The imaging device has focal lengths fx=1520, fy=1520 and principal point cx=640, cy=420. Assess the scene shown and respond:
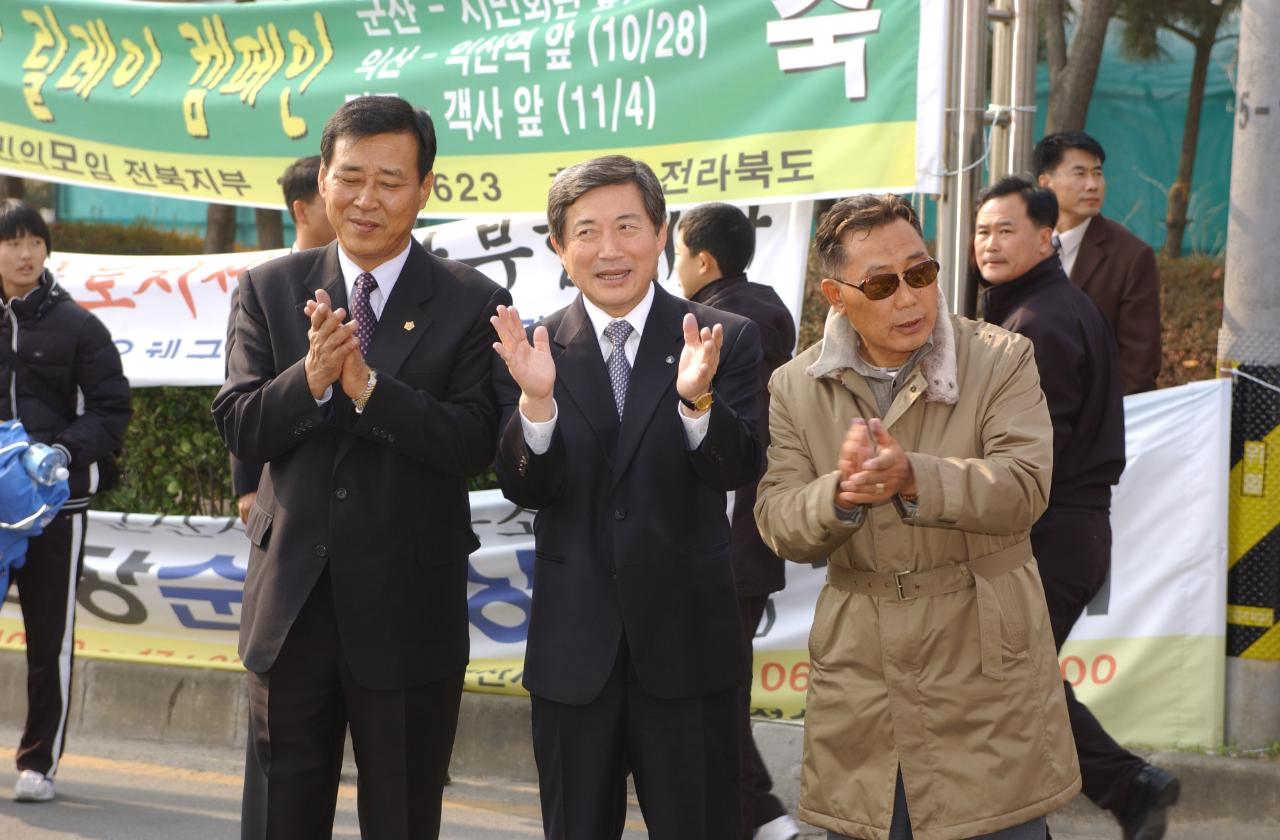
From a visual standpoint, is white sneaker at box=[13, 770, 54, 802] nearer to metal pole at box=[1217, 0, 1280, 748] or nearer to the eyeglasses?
the eyeglasses

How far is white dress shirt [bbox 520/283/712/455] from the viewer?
10.4ft

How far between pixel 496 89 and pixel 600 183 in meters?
3.04

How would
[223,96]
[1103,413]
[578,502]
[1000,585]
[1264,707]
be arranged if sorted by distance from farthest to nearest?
[223,96]
[1264,707]
[1103,413]
[578,502]
[1000,585]

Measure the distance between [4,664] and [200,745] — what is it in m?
1.01

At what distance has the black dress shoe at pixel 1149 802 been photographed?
4488mm

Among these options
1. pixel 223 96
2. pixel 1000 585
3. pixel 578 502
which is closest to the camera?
pixel 1000 585

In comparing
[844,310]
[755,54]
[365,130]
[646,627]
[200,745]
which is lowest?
[200,745]

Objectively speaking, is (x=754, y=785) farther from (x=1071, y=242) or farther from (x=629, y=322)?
(x=1071, y=242)

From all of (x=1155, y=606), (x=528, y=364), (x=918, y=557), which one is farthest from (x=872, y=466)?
(x=1155, y=606)

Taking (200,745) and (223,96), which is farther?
(223,96)

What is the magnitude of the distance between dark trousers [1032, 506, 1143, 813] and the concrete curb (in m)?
0.63

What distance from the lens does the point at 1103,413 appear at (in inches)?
178

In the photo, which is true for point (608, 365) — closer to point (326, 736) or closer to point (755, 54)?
point (326, 736)

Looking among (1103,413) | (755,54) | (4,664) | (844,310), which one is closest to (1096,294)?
(1103,413)
